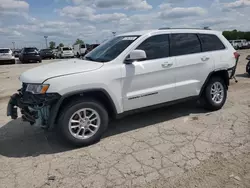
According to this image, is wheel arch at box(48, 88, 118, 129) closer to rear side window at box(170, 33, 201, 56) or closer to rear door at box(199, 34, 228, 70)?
rear side window at box(170, 33, 201, 56)

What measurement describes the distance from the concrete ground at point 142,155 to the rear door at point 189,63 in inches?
25.5

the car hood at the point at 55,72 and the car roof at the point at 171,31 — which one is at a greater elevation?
the car roof at the point at 171,31

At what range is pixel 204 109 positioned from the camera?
18.2 ft

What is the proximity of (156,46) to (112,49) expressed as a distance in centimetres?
83

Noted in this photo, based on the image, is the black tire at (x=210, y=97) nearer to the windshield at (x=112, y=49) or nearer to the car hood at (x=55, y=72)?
the windshield at (x=112, y=49)

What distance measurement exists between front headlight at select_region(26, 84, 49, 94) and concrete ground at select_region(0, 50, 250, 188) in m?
0.98

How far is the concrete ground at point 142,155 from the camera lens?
295 centimetres

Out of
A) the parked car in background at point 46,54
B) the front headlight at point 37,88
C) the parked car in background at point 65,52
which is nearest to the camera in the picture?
the front headlight at point 37,88

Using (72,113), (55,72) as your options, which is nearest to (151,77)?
(72,113)

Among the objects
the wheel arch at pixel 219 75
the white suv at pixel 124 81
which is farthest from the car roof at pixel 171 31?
the wheel arch at pixel 219 75

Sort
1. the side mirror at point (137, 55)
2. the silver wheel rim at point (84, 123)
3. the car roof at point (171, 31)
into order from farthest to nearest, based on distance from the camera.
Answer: the car roof at point (171, 31), the side mirror at point (137, 55), the silver wheel rim at point (84, 123)

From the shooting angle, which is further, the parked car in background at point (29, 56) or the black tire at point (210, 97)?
the parked car in background at point (29, 56)

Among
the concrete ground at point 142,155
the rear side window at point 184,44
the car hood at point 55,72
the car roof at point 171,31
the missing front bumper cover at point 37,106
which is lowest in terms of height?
the concrete ground at point 142,155

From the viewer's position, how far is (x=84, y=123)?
3855mm
